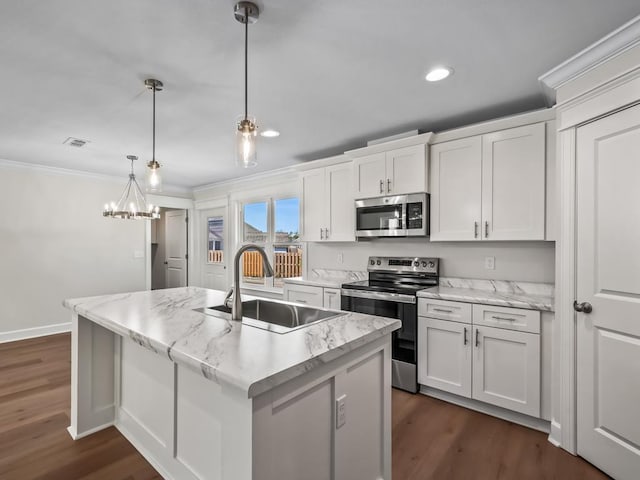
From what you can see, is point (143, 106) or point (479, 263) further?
point (479, 263)

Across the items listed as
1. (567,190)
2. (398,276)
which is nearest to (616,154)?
(567,190)

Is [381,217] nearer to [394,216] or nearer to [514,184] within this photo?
[394,216]

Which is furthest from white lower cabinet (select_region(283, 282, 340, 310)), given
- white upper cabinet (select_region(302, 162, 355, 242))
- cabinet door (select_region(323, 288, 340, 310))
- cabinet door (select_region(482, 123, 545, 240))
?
cabinet door (select_region(482, 123, 545, 240))

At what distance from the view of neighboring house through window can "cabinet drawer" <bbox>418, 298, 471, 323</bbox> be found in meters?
3.94

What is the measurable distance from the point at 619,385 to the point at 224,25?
280 cm

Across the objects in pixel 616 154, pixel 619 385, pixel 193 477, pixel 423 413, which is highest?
pixel 616 154

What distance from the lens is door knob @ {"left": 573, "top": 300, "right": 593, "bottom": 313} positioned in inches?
76.7

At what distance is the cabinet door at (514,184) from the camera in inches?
97.7

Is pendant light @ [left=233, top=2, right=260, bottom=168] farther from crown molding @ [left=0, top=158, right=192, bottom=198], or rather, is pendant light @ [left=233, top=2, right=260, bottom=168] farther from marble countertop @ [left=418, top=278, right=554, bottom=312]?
crown molding @ [left=0, top=158, right=192, bottom=198]

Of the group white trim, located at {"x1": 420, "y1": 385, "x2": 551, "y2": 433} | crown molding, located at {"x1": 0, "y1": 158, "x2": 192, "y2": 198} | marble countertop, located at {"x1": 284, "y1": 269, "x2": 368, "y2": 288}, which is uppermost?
crown molding, located at {"x1": 0, "y1": 158, "x2": 192, "y2": 198}

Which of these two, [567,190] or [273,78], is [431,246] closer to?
[567,190]

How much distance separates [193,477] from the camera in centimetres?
160

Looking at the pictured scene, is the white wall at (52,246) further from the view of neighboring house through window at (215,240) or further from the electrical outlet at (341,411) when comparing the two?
the electrical outlet at (341,411)

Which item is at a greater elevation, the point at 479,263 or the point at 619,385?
the point at 479,263
